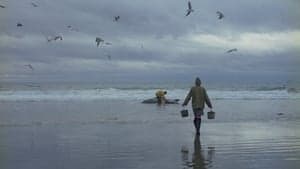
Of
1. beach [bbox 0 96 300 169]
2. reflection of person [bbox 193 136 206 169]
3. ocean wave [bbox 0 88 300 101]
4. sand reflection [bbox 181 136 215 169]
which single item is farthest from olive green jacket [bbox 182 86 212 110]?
ocean wave [bbox 0 88 300 101]

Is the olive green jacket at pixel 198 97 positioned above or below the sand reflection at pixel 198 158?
above

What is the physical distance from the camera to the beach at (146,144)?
1086cm

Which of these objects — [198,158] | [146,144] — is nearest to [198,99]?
[146,144]

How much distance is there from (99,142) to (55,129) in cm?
434

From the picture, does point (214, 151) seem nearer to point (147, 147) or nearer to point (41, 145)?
point (147, 147)

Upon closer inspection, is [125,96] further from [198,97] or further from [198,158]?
[198,158]

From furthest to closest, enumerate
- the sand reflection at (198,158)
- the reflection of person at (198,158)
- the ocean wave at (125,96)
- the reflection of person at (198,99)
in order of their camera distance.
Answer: the ocean wave at (125,96), the reflection of person at (198,99), the sand reflection at (198,158), the reflection of person at (198,158)

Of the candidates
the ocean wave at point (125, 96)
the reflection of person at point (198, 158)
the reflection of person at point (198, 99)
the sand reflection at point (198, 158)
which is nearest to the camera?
the reflection of person at point (198, 158)

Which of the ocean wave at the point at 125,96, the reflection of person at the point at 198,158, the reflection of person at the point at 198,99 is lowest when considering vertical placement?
the reflection of person at the point at 198,158

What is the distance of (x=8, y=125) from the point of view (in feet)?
65.7

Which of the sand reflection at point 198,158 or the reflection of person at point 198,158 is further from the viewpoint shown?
the sand reflection at point 198,158

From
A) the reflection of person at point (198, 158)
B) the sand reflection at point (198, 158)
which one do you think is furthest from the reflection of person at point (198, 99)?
the sand reflection at point (198, 158)

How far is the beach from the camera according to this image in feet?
35.6

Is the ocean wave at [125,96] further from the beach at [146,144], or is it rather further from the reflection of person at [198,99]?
the reflection of person at [198,99]
